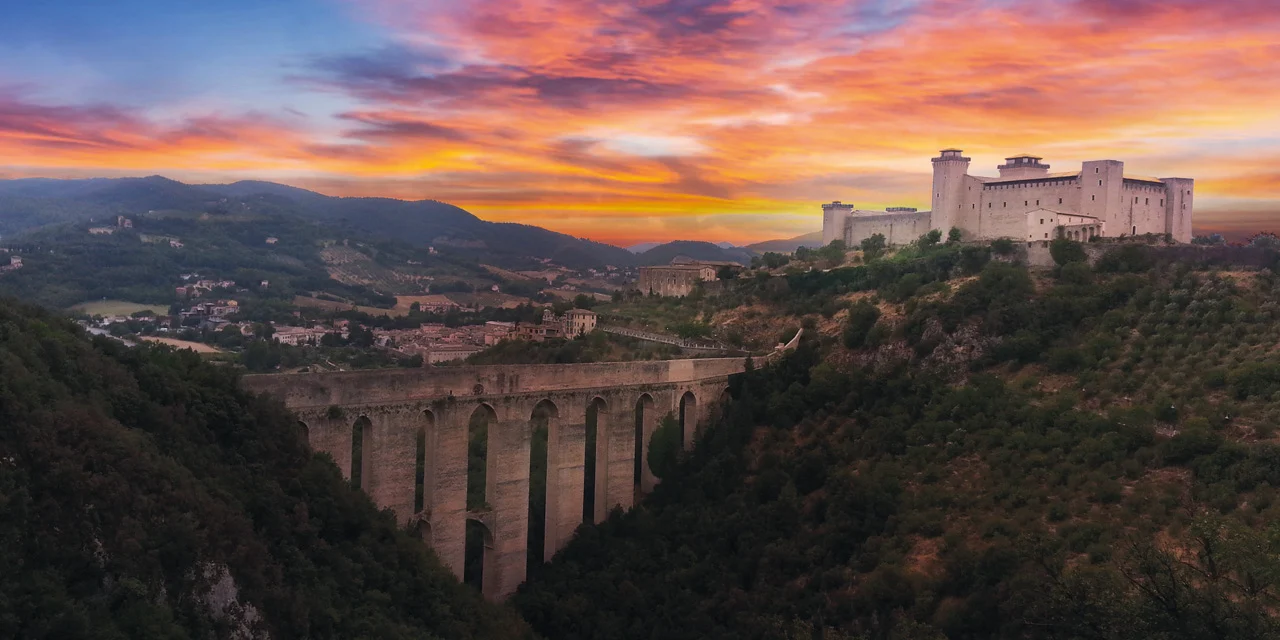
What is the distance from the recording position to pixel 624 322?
49.8 m

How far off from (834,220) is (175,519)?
44474 millimetres

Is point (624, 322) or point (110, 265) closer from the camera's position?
point (624, 322)

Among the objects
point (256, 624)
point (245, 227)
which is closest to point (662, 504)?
point (256, 624)

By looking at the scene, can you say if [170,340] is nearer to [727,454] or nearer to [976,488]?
[727,454]

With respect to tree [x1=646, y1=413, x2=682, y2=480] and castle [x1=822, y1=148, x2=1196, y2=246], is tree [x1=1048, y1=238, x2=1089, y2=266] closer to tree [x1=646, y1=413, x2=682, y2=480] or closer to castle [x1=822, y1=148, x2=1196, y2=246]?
castle [x1=822, y1=148, x2=1196, y2=246]

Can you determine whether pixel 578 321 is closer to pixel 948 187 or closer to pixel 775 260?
pixel 775 260

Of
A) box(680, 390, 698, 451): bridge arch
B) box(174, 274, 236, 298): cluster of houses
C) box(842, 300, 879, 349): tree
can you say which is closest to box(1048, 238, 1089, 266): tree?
box(842, 300, 879, 349): tree

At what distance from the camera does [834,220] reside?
178 feet

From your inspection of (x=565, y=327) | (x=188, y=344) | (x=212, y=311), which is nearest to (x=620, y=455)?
(x=565, y=327)

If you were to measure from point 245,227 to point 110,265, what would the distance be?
105 ft

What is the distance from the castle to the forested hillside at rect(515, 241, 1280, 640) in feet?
15.0

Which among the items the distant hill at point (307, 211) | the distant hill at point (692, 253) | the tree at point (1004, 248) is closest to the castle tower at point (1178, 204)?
the tree at point (1004, 248)

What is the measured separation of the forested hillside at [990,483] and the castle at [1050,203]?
459 centimetres

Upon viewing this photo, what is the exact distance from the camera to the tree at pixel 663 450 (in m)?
31.0
